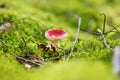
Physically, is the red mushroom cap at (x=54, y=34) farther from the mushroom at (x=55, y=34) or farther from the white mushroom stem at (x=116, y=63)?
the white mushroom stem at (x=116, y=63)

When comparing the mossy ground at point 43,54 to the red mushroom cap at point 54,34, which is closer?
the mossy ground at point 43,54

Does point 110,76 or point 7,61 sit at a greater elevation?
point 110,76

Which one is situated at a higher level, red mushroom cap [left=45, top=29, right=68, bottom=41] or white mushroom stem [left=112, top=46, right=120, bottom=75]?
white mushroom stem [left=112, top=46, right=120, bottom=75]

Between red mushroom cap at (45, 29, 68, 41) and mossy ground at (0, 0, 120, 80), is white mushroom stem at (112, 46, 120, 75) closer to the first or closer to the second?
mossy ground at (0, 0, 120, 80)

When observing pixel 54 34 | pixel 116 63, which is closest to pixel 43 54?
pixel 54 34

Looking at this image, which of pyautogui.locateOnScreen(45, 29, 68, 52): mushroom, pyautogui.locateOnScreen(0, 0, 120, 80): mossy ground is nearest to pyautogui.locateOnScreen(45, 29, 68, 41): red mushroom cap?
pyautogui.locateOnScreen(45, 29, 68, 52): mushroom

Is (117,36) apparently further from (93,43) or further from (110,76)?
(110,76)

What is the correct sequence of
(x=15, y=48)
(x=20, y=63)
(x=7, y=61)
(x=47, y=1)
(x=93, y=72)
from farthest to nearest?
1. (x=47, y=1)
2. (x=15, y=48)
3. (x=20, y=63)
4. (x=7, y=61)
5. (x=93, y=72)

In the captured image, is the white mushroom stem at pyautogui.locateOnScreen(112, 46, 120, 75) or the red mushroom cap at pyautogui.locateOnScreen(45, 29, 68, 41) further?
the red mushroom cap at pyautogui.locateOnScreen(45, 29, 68, 41)

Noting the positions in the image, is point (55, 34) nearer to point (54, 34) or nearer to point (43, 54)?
point (54, 34)

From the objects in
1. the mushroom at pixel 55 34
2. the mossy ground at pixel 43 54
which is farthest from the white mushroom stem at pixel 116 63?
the mushroom at pixel 55 34

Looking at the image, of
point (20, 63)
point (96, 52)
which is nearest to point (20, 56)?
point (20, 63)
